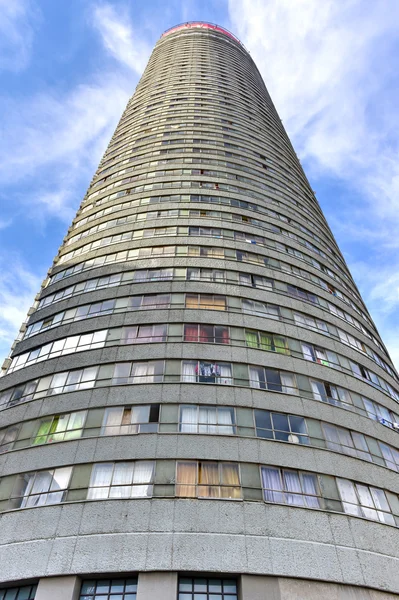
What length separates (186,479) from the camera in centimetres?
1814

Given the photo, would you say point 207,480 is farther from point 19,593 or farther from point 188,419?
point 19,593

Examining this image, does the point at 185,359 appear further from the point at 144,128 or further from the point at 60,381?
the point at 144,128

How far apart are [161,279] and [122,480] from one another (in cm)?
1288

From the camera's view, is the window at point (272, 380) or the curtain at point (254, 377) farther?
the window at point (272, 380)

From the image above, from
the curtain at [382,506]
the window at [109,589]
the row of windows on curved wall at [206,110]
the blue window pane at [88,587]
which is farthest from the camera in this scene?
the row of windows on curved wall at [206,110]

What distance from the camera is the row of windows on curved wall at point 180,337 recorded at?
2416cm

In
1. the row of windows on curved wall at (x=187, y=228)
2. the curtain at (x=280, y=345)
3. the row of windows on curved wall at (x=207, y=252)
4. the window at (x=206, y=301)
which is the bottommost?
the curtain at (x=280, y=345)

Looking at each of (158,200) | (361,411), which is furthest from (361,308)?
(158,200)

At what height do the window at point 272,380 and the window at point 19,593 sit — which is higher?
the window at point 272,380

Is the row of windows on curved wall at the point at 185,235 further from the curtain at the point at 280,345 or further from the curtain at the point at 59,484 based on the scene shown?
the curtain at the point at 59,484

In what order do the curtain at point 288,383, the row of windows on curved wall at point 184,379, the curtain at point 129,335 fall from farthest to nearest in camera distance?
the curtain at point 129,335, the curtain at point 288,383, the row of windows on curved wall at point 184,379

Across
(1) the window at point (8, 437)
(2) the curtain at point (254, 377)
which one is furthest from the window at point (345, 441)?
(1) the window at point (8, 437)

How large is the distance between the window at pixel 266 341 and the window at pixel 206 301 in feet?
8.11

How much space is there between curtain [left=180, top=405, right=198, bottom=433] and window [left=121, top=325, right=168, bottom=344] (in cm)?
453
